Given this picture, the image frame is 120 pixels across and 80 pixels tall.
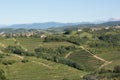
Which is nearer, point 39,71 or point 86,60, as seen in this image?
point 39,71

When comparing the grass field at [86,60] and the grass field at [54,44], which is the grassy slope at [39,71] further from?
the grass field at [54,44]

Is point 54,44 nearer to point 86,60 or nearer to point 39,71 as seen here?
point 86,60

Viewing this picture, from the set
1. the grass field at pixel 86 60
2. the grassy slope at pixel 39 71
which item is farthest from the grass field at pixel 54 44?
the grassy slope at pixel 39 71

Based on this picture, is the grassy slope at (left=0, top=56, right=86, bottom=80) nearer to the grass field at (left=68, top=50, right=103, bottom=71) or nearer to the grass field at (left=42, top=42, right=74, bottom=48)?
the grass field at (left=68, top=50, right=103, bottom=71)

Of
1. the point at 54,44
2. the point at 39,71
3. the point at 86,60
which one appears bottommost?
the point at 86,60

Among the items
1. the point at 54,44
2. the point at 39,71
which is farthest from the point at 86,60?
the point at 54,44

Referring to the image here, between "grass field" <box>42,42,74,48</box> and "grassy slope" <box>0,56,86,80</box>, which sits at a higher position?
"grass field" <box>42,42,74,48</box>

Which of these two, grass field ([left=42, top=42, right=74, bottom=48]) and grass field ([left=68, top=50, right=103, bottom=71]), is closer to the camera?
grass field ([left=68, top=50, right=103, bottom=71])

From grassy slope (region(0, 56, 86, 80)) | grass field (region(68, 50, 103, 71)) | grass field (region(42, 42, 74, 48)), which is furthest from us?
grass field (region(42, 42, 74, 48))

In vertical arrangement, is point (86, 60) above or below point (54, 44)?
below

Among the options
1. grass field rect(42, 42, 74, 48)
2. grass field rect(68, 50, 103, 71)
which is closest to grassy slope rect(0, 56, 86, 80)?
grass field rect(68, 50, 103, 71)

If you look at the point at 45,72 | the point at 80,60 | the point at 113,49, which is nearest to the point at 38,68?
the point at 45,72

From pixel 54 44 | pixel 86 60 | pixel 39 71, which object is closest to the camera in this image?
pixel 39 71

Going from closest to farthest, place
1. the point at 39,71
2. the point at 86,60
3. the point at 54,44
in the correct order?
the point at 39,71, the point at 86,60, the point at 54,44
